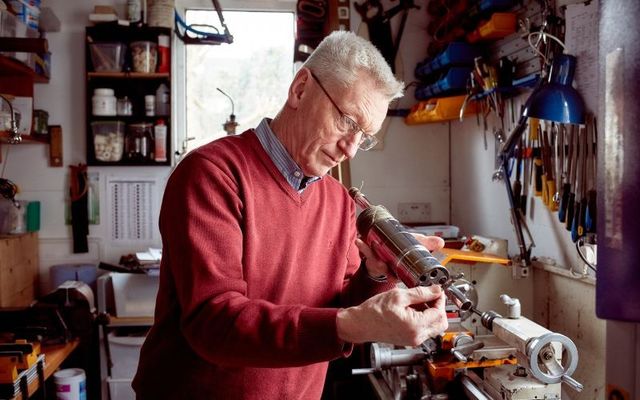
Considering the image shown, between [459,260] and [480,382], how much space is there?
24.2 inches

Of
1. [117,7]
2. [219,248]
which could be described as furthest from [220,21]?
[219,248]

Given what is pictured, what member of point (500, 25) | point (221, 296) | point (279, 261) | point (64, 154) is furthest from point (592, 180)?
point (64, 154)

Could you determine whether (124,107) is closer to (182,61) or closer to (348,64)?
(182,61)

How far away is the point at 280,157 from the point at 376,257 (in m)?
0.31

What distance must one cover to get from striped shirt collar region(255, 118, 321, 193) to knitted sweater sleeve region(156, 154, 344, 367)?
0.58 ft

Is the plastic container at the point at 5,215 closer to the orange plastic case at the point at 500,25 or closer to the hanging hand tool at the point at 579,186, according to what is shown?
the orange plastic case at the point at 500,25

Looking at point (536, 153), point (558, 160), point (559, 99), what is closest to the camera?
point (559, 99)

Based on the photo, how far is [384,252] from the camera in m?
1.16

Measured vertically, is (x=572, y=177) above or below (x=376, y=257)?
above

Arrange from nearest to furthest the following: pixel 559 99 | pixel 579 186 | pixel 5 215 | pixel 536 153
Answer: pixel 559 99
pixel 579 186
pixel 536 153
pixel 5 215

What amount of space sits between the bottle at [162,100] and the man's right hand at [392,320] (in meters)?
2.64

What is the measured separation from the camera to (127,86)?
10.7ft

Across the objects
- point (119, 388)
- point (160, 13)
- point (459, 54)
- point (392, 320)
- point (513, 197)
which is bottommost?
point (119, 388)

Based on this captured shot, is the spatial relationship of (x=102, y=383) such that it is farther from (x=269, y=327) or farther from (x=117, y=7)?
(x=269, y=327)
